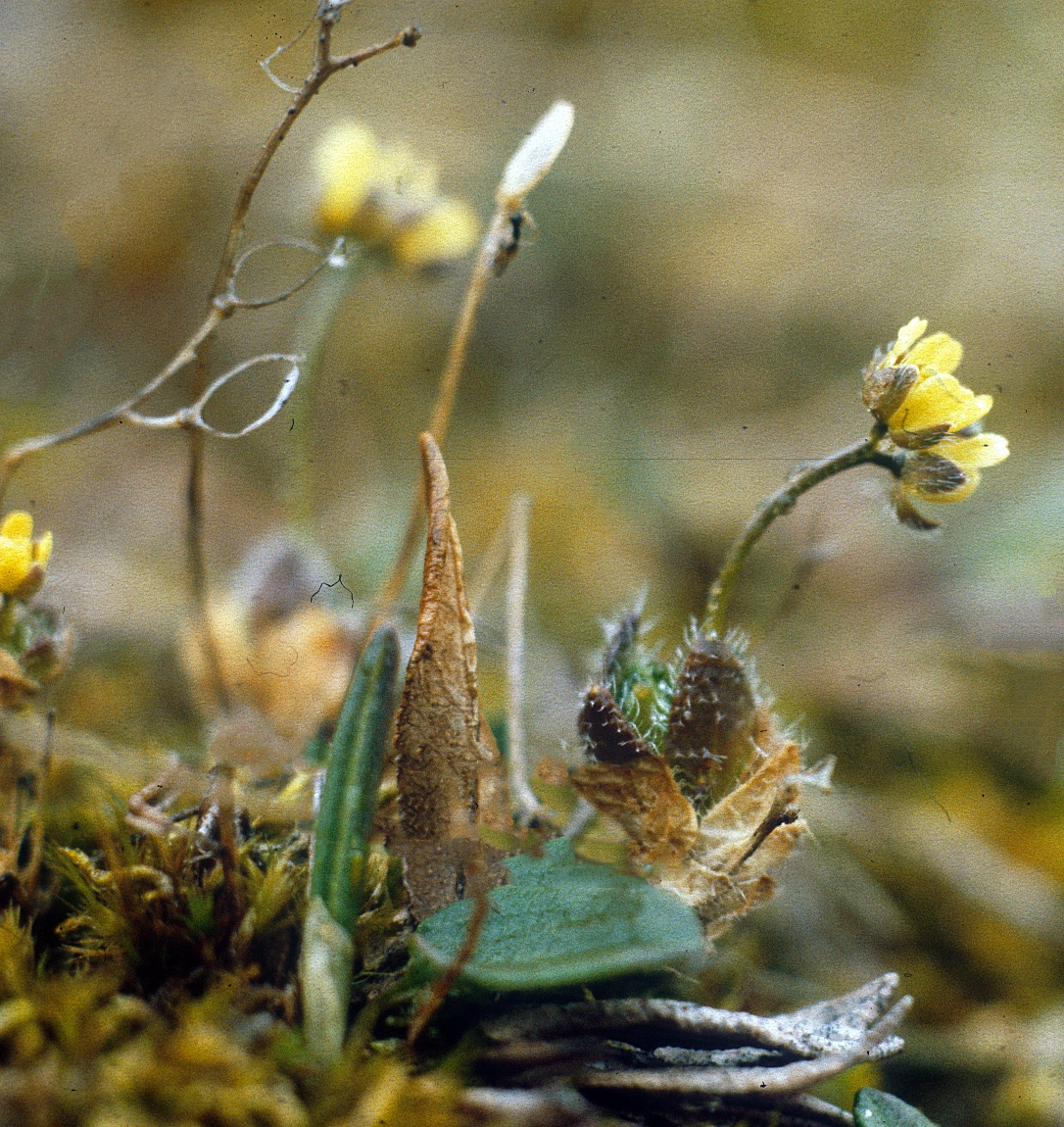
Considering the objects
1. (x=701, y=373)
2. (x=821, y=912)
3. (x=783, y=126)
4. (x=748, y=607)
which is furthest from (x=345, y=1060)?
(x=783, y=126)

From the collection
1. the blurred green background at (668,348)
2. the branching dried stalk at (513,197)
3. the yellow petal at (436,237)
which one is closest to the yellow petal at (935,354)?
the branching dried stalk at (513,197)

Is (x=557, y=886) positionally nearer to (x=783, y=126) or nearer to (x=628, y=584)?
(x=628, y=584)

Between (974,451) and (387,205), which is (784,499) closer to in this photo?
(974,451)

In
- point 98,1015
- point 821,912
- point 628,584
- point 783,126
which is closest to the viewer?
point 98,1015

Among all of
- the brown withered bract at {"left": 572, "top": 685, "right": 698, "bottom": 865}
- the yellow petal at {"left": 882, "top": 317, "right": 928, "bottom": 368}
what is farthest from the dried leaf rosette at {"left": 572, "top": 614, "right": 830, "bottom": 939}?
the yellow petal at {"left": 882, "top": 317, "right": 928, "bottom": 368}

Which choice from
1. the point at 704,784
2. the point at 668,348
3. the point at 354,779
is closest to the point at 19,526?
the point at 354,779
